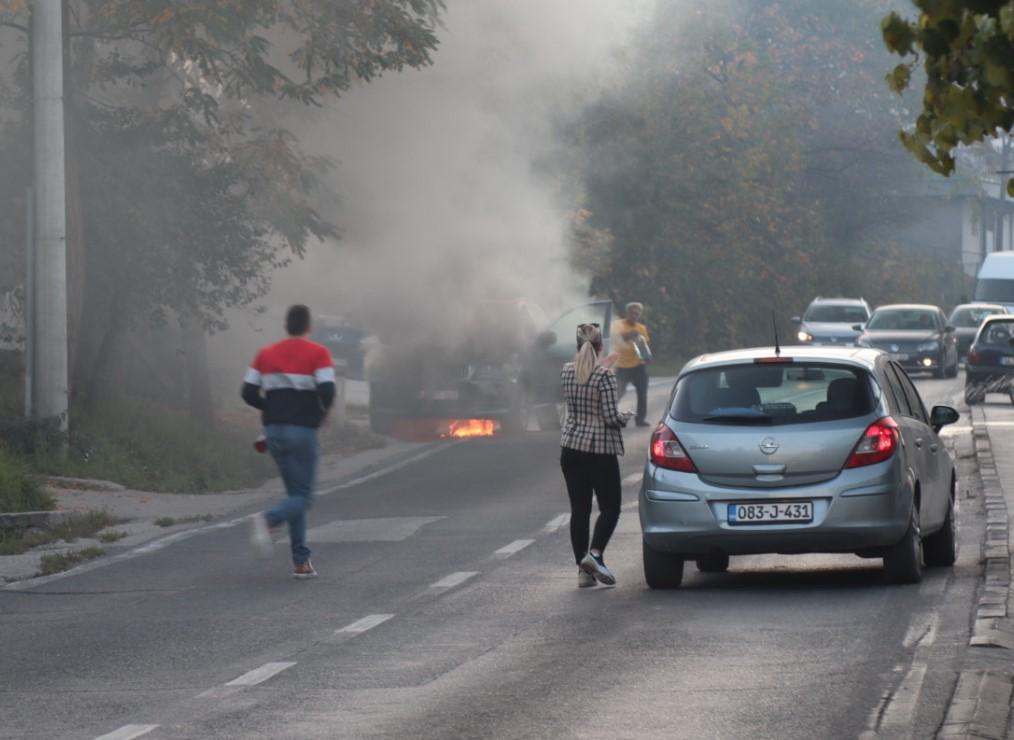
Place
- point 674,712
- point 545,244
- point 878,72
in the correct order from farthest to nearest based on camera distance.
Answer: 1. point 878,72
2. point 545,244
3. point 674,712

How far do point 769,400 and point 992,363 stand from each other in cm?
1965

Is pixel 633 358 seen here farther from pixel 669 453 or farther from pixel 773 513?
pixel 773 513

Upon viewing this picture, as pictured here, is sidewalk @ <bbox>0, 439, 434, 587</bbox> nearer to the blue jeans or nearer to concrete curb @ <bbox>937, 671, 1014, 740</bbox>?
the blue jeans

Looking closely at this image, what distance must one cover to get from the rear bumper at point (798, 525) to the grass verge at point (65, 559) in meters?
4.47

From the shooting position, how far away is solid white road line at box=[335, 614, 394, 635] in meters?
10.3

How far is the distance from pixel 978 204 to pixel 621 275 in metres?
40.6

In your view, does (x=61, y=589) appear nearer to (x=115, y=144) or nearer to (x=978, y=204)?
(x=115, y=144)

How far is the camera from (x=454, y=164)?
2995cm

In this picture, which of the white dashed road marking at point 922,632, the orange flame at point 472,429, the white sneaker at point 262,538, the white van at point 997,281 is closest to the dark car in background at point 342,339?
the orange flame at point 472,429

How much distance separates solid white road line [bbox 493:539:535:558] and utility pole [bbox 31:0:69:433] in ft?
21.4

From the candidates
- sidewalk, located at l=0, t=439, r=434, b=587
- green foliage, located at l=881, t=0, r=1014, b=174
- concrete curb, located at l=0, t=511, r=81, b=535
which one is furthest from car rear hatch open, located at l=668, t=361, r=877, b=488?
concrete curb, located at l=0, t=511, r=81, b=535

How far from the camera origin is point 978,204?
278ft

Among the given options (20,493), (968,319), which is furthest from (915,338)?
(20,493)

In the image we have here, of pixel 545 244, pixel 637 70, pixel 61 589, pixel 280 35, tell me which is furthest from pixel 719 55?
pixel 61 589
